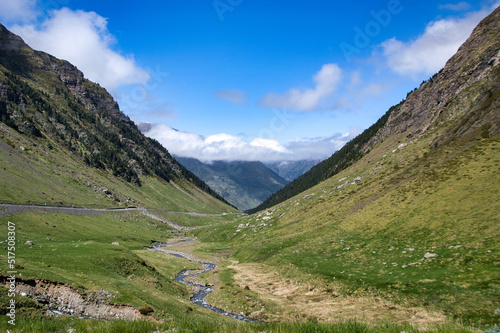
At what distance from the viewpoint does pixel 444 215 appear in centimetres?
4559

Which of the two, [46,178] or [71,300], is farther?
[46,178]

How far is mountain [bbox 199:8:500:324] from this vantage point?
98.3 feet

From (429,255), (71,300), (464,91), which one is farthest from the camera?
(464,91)

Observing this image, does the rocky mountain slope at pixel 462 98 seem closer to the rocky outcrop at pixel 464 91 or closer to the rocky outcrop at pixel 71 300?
the rocky outcrop at pixel 464 91

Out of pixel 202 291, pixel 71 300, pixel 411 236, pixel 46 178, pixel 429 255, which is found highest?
pixel 46 178

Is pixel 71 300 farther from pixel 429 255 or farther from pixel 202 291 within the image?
pixel 429 255

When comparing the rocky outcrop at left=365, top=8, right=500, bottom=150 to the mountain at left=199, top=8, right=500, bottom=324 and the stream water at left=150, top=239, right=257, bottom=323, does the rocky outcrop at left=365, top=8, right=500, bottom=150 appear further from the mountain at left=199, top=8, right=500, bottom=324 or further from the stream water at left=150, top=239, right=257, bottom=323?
the stream water at left=150, top=239, right=257, bottom=323

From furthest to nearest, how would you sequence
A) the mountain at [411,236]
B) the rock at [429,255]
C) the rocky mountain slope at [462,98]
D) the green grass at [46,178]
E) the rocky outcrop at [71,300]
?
the green grass at [46,178] → the rocky mountain slope at [462,98] → the rock at [429,255] → the mountain at [411,236] → the rocky outcrop at [71,300]

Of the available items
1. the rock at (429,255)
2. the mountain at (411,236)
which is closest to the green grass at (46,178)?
the mountain at (411,236)

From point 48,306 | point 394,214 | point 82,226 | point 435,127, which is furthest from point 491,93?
point 82,226

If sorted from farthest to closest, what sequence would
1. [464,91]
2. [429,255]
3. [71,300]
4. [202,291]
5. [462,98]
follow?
[464,91] < [462,98] < [202,291] < [429,255] < [71,300]

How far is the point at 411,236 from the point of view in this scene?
1800 inches

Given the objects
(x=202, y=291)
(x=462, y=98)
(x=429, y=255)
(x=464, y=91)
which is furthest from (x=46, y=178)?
(x=464, y=91)

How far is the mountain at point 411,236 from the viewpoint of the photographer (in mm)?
29953
